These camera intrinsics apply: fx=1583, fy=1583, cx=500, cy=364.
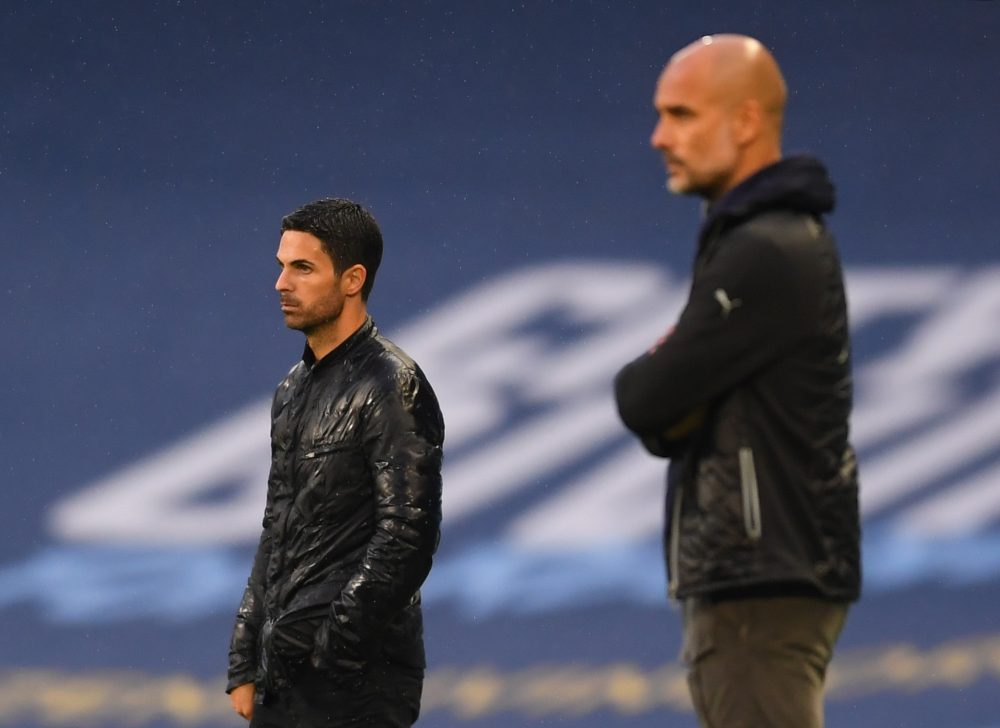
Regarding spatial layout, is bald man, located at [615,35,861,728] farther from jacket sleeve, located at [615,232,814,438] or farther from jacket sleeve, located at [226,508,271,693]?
jacket sleeve, located at [226,508,271,693]

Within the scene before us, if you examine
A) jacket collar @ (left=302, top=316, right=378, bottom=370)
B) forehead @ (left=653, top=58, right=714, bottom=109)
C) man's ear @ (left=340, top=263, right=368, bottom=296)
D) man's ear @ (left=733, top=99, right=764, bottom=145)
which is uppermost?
man's ear @ (left=340, top=263, right=368, bottom=296)

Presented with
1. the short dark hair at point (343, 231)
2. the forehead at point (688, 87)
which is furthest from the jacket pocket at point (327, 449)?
the forehead at point (688, 87)

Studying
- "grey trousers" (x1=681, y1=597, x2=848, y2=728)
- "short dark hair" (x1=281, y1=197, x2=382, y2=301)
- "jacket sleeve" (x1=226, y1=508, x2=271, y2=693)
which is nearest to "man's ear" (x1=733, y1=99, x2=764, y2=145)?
"grey trousers" (x1=681, y1=597, x2=848, y2=728)

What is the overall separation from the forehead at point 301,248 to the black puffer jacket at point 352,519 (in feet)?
0.68

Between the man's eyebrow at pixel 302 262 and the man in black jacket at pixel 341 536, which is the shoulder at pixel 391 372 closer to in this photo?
the man in black jacket at pixel 341 536

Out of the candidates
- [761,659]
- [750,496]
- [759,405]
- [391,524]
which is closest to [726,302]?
[759,405]

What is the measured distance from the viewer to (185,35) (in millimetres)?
5164

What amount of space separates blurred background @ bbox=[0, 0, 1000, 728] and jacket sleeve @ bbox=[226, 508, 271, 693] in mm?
2042

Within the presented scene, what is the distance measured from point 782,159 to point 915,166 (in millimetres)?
3345

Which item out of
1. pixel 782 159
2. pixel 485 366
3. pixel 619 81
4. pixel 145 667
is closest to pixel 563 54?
pixel 619 81

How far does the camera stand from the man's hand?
299 centimetres

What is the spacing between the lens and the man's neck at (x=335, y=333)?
303 centimetres

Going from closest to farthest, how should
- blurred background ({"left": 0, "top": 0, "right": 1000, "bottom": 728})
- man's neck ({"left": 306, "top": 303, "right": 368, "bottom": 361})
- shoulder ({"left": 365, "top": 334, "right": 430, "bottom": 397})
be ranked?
shoulder ({"left": 365, "top": 334, "right": 430, "bottom": 397})
man's neck ({"left": 306, "top": 303, "right": 368, "bottom": 361})
blurred background ({"left": 0, "top": 0, "right": 1000, "bottom": 728})

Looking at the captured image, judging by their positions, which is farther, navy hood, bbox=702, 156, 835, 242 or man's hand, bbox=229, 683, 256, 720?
man's hand, bbox=229, 683, 256, 720
